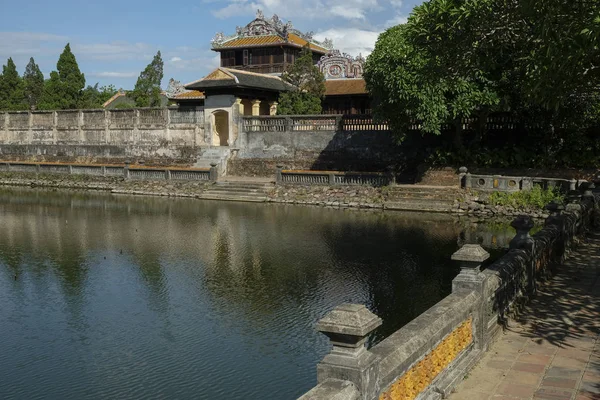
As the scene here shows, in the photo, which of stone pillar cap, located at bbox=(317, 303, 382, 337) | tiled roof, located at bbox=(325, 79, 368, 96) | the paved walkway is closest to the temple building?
tiled roof, located at bbox=(325, 79, 368, 96)

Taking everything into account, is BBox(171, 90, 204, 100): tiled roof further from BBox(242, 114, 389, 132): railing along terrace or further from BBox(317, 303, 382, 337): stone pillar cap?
BBox(317, 303, 382, 337): stone pillar cap

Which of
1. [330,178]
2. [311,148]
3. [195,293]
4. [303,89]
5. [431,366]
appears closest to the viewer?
[431,366]

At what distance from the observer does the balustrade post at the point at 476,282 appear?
8.83 m

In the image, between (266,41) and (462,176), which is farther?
(266,41)

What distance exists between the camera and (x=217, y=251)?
2002 centimetres

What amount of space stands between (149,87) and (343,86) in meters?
19.6

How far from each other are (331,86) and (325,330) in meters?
39.6

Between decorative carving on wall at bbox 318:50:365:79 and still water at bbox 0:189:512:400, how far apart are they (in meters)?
19.6

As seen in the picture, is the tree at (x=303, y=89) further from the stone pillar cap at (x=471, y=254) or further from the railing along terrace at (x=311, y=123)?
the stone pillar cap at (x=471, y=254)

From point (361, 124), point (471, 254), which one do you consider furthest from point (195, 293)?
point (361, 124)

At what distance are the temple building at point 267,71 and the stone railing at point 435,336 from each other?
1174 inches

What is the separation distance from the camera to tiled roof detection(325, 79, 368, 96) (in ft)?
141

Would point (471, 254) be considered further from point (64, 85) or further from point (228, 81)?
point (64, 85)

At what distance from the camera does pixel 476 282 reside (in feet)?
29.2
